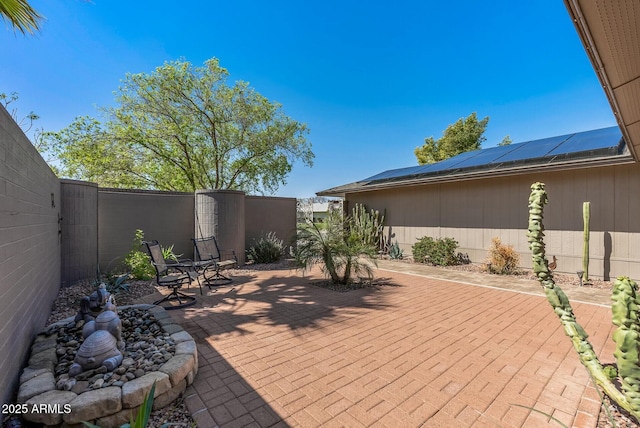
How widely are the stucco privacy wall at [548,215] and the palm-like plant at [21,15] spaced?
900 cm

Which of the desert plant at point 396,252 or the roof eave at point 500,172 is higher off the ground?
the roof eave at point 500,172

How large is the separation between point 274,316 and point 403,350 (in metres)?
1.90

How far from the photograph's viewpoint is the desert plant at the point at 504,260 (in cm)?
683

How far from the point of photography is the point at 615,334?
6.24 ft

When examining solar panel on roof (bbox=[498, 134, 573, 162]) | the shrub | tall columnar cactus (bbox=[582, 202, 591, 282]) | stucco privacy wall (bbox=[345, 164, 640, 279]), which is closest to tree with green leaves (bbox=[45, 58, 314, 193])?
the shrub

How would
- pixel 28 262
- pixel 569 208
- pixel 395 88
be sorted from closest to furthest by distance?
pixel 28 262 < pixel 569 208 < pixel 395 88

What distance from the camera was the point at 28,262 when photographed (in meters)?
2.70

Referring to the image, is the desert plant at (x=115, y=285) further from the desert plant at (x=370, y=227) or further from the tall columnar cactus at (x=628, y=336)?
the desert plant at (x=370, y=227)

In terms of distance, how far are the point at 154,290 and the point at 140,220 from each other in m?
2.55

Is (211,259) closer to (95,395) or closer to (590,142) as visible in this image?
(95,395)

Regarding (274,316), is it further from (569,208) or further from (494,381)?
(569,208)

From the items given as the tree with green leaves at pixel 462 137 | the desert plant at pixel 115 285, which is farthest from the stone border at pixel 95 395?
the tree with green leaves at pixel 462 137

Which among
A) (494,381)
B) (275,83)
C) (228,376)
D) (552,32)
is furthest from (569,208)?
(275,83)

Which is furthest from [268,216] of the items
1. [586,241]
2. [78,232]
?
[586,241]
